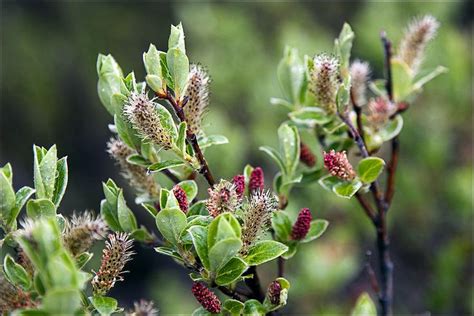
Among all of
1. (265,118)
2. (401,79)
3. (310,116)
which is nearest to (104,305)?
(310,116)

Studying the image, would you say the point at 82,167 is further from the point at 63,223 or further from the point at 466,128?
the point at 63,223

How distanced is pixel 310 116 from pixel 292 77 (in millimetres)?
117

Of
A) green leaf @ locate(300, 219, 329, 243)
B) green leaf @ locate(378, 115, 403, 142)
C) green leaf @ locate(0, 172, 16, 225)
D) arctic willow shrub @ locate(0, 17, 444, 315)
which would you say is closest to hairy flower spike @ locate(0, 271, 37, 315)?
arctic willow shrub @ locate(0, 17, 444, 315)

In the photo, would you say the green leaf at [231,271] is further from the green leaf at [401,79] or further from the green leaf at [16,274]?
the green leaf at [401,79]

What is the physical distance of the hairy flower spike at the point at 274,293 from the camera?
0.91 m

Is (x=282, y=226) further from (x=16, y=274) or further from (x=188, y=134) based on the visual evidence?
(x=16, y=274)

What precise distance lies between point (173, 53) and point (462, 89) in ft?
5.44

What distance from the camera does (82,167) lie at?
12.6 feet

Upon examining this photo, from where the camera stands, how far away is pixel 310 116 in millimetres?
1128

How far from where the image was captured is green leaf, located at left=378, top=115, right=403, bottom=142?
1162 mm

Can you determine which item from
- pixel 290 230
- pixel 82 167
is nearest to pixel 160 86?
pixel 290 230

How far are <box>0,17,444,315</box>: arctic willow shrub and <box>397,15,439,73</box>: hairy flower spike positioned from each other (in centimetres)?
8

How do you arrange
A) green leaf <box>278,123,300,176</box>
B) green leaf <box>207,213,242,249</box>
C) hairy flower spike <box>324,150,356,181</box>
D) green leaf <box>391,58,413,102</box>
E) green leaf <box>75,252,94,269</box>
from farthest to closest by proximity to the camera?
green leaf <box>391,58,413,102</box> → green leaf <box>278,123,300,176</box> → hairy flower spike <box>324,150,356,181</box> → green leaf <box>75,252,94,269</box> → green leaf <box>207,213,242,249</box>

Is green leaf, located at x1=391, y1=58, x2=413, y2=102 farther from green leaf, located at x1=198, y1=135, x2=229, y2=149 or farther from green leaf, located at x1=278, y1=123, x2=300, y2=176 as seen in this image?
green leaf, located at x1=198, y1=135, x2=229, y2=149
